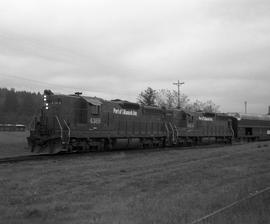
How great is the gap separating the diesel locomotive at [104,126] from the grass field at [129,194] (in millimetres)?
6656

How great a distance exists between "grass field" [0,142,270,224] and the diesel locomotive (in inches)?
262

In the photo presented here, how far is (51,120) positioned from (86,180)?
37.1 feet

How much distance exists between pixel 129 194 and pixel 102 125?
14986mm

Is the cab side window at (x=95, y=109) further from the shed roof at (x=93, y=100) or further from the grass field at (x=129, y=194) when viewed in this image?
the grass field at (x=129, y=194)

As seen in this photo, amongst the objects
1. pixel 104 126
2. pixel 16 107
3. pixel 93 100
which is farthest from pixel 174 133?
pixel 16 107

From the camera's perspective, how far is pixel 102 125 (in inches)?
990

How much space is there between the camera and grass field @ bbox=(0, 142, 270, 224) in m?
7.83

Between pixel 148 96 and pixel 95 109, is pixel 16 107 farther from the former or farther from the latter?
pixel 95 109

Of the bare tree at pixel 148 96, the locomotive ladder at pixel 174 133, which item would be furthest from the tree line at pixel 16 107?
the locomotive ladder at pixel 174 133

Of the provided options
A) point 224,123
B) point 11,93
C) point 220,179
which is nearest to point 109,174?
point 220,179

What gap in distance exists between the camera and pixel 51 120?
23.1 metres

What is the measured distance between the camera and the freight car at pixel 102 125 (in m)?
22.7

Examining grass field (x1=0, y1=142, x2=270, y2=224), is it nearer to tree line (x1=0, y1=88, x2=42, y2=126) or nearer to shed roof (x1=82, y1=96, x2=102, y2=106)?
shed roof (x1=82, y1=96, x2=102, y2=106)

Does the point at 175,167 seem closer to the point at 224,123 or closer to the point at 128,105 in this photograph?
the point at 128,105
